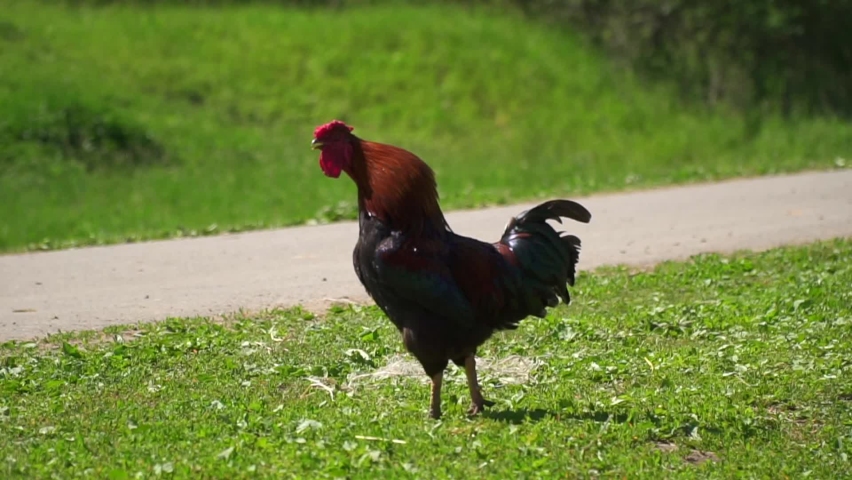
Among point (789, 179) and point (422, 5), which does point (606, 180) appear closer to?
point (789, 179)

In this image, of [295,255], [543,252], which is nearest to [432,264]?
[543,252]

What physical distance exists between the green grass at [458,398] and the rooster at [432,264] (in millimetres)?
479

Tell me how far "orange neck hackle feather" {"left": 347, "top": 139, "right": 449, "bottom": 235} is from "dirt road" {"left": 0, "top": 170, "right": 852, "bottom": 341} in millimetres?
3307

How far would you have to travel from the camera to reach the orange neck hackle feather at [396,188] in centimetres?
619

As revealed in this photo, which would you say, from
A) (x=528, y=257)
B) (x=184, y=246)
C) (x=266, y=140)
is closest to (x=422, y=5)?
(x=266, y=140)

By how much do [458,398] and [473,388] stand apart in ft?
1.15

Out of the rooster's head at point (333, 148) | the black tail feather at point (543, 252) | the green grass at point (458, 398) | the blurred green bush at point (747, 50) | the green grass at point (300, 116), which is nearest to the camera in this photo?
the green grass at point (458, 398)

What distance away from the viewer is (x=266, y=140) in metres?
19.8

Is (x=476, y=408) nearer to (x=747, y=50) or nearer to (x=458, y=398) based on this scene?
(x=458, y=398)

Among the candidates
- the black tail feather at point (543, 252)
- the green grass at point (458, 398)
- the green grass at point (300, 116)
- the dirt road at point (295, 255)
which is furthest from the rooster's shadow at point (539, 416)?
the green grass at point (300, 116)

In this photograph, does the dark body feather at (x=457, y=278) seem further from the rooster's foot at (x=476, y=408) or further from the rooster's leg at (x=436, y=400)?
the rooster's foot at (x=476, y=408)

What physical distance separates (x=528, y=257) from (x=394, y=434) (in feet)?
4.02

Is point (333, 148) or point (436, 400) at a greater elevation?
point (333, 148)

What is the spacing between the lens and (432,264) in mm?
6156
